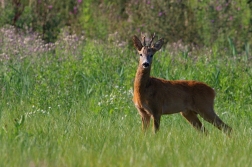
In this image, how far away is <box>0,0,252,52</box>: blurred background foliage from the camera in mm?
14641

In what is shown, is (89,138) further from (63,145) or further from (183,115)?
(183,115)

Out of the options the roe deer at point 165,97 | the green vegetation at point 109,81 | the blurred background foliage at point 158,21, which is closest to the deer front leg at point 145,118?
the roe deer at point 165,97

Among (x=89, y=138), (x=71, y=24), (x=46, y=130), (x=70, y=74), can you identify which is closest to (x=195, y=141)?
(x=89, y=138)

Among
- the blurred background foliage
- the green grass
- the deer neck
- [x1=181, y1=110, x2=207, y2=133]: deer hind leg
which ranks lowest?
[x1=181, y1=110, x2=207, y2=133]: deer hind leg

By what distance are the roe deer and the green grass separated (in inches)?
6.7

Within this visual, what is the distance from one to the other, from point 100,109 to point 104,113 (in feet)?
0.29

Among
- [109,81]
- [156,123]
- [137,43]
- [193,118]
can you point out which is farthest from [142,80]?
[109,81]

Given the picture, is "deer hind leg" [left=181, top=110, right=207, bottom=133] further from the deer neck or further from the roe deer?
the deer neck

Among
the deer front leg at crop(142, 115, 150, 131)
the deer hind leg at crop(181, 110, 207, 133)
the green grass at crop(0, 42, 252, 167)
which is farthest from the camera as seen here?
the deer hind leg at crop(181, 110, 207, 133)

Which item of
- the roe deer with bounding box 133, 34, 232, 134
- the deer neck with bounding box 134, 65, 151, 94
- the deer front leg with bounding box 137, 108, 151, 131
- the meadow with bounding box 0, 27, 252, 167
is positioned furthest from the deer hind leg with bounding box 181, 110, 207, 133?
the deer neck with bounding box 134, 65, 151, 94

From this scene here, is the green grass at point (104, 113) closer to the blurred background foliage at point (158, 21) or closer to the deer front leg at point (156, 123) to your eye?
the deer front leg at point (156, 123)

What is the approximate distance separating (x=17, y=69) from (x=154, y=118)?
345 centimetres

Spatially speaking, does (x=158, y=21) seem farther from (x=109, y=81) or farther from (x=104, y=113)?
(x=104, y=113)

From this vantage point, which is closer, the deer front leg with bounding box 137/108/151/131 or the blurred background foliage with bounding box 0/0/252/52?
the deer front leg with bounding box 137/108/151/131
